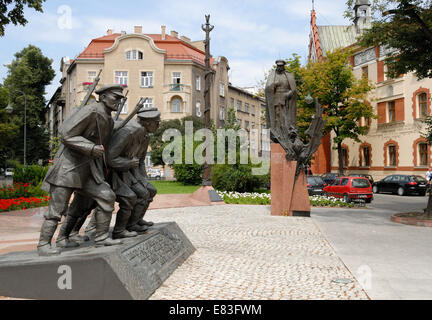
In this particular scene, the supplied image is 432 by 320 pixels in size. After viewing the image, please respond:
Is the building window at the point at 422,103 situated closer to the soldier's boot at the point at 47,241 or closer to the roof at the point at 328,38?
the roof at the point at 328,38

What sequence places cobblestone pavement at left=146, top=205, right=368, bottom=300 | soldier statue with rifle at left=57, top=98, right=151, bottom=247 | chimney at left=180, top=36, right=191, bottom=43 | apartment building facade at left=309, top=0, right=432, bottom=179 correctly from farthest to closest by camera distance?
chimney at left=180, top=36, right=191, bottom=43 → apartment building facade at left=309, top=0, right=432, bottom=179 → soldier statue with rifle at left=57, top=98, right=151, bottom=247 → cobblestone pavement at left=146, top=205, right=368, bottom=300

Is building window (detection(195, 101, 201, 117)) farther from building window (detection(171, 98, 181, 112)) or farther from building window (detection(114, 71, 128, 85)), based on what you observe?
building window (detection(114, 71, 128, 85))

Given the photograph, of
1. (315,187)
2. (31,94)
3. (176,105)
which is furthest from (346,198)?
(31,94)

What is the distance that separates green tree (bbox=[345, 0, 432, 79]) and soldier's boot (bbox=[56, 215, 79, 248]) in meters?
11.3

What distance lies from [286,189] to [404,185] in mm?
16777

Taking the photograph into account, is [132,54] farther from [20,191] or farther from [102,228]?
[102,228]

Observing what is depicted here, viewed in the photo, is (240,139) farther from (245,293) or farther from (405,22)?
(245,293)

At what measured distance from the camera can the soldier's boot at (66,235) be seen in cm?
512

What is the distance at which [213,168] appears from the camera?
23.4 meters

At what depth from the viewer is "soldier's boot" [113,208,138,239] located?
18.8ft

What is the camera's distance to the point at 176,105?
47000 mm

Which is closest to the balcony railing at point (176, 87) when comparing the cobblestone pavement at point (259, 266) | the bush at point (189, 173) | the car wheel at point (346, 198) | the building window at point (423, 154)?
the bush at point (189, 173)

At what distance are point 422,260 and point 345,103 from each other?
3020cm

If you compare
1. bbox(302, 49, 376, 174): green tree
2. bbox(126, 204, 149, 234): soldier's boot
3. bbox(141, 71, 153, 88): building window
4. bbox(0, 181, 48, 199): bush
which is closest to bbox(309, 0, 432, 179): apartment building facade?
bbox(302, 49, 376, 174): green tree
